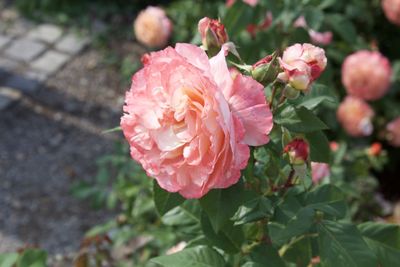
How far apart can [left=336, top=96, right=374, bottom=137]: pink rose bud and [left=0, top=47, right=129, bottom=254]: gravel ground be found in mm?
1095

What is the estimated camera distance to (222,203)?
0.95m

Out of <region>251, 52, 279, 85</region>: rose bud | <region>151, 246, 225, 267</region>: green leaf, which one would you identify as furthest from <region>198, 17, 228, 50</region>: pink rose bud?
<region>151, 246, 225, 267</region>: green leaf

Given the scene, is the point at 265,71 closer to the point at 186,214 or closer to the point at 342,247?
the point at 342,247

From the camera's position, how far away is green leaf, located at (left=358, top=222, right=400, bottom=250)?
1.17 meters

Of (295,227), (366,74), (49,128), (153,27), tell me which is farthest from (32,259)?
(49,128)

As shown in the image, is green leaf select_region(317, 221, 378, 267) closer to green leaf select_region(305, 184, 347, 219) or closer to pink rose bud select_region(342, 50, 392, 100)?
green leaf select_region(305, 184, 347, 219)

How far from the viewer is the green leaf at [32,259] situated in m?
1.27

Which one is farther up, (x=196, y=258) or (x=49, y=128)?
(x=196, y=258)

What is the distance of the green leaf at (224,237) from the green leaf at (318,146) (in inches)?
7.0

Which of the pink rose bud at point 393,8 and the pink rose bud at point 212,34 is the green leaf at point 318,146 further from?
the pink rose bud at point 393,8

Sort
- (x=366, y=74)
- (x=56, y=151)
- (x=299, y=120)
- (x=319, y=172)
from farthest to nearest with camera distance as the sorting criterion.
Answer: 1. (x=56, y=151)
2. (x=366, y=74)
3. (x=319, y=172)
4. (x=299, y=120)

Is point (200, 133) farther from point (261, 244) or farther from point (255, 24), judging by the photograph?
point (255, 24)

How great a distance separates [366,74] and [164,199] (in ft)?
4.99

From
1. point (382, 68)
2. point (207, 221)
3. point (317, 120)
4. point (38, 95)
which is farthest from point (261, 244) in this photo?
point (38, 95)
